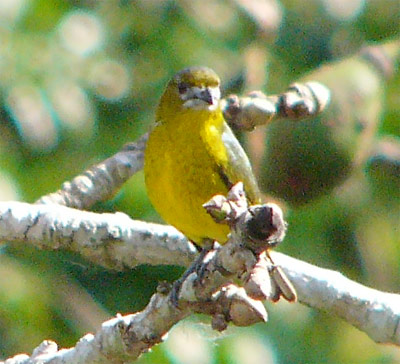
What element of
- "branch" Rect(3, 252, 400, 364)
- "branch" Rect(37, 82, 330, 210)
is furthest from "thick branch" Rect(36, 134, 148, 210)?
"branch" Rect(3, 252, 400, 364)

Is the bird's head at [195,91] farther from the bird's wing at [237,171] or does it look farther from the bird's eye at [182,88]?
the bird's wing at [237,171]

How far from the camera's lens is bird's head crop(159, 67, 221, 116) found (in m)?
4.20

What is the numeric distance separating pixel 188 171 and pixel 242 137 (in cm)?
119

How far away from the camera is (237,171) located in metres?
3.99

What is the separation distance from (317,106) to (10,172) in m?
1.56

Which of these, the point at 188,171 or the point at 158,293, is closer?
the point at 158,293

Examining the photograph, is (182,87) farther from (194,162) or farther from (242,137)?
(242,137)

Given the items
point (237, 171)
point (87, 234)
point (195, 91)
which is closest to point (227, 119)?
point (195, 91)

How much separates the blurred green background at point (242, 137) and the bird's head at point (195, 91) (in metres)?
0.69

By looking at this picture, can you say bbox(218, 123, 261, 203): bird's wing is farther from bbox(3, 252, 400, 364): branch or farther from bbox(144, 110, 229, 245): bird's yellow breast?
bbox(3, 252, 400, 364): branch

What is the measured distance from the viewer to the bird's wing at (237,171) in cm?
397

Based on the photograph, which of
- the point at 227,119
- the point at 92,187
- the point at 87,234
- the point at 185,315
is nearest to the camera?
the point at 185,315

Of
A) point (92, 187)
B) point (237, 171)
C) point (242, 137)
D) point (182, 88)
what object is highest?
point (182, 88)

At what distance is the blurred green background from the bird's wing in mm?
A: 655
